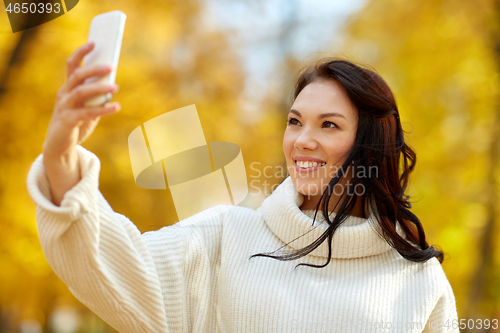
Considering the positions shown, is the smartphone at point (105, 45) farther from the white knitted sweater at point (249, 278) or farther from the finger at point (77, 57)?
the white knitted sweater at point (249, 278)

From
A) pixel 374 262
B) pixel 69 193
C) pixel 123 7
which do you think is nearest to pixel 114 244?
pixel 69 193

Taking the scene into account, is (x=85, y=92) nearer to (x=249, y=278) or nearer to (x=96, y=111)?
A: (x=96, y=111)

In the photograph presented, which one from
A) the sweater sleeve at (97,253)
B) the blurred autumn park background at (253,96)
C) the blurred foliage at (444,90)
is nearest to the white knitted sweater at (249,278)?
the sweater sleeve at (97,253)

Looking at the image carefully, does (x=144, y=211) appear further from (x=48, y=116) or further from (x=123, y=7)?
(x=123, y=7)

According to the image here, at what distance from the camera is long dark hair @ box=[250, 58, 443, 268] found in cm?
170

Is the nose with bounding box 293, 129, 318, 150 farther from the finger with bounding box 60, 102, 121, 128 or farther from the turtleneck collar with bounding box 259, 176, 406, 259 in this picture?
the finger with bounding box 60, 102, 121, 128

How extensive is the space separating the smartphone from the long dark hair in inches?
39.4

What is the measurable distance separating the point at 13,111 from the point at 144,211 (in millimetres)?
1339

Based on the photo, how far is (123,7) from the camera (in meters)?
3.58

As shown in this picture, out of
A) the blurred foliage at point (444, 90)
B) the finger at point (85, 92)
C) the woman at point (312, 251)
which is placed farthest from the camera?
the blurred foliage at point (444, 90)

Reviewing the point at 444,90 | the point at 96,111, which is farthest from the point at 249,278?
the point at 444,90

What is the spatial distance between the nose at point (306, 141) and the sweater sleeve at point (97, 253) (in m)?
0.75

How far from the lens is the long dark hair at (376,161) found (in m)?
1.70

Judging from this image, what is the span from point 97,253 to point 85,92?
45cm
